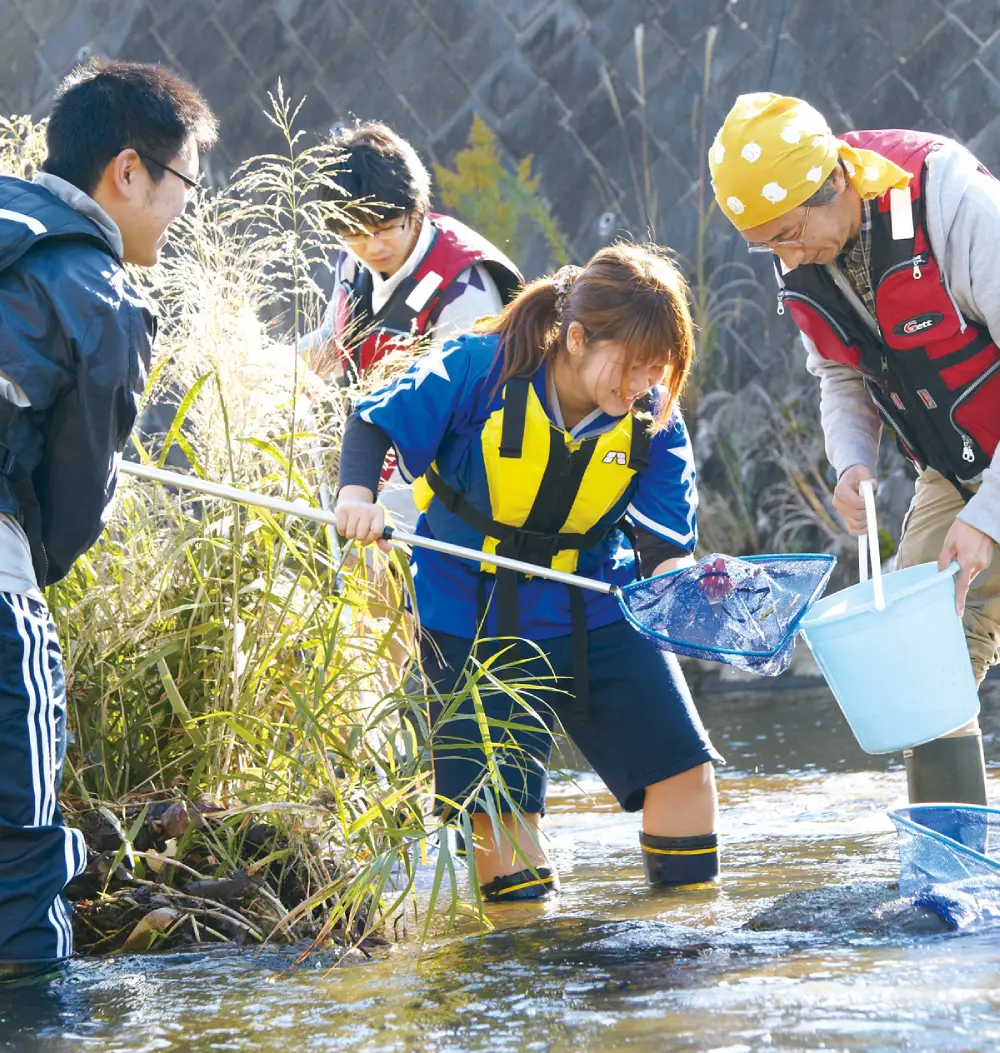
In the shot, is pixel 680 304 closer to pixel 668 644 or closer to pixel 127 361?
pixel 668 644

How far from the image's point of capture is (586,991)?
8.94 feet

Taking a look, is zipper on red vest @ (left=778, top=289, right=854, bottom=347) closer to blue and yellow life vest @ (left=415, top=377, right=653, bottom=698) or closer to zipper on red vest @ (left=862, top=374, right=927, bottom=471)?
zipper on red vest @ (left=862, top=374, right=927, bottom=471)

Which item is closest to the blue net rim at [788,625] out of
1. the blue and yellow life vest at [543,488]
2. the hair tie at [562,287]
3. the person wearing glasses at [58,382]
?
the blue and yellow life vest at [543,488]

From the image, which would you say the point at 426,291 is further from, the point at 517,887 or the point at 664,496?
the point at 517,887

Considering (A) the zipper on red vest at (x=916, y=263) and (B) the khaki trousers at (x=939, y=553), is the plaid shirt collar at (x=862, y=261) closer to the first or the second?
(A) the zipper on red vest at (x=916, y=263)

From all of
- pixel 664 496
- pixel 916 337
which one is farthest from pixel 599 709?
pixel 916 337

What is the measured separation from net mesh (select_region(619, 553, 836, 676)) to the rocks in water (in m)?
0.50

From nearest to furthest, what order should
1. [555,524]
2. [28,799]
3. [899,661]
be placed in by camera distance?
1. [28,799]
2. [899,661]
3. [555,524]

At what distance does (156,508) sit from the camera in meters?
3.85

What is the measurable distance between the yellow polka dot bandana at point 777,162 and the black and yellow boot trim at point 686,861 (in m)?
1.43

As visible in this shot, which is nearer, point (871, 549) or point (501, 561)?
point (871, 549)

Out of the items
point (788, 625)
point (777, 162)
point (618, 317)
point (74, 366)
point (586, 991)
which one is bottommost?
point (586, 991)

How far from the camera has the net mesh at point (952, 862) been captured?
2.99 meters

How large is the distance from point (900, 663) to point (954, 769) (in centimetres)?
63
